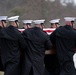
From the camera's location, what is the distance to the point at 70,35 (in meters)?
7.72

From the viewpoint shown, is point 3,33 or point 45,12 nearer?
point 3,33

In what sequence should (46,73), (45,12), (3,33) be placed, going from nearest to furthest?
(3,33) < (46,73) < (45,12)

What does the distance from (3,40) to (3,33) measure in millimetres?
145

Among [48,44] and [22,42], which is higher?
[22,42]

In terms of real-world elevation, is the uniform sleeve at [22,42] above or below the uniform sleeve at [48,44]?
above

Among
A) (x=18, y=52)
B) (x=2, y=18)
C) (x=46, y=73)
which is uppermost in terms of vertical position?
(x=2, y=18)

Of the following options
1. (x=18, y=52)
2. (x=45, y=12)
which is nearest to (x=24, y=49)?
(x=18, y=52)

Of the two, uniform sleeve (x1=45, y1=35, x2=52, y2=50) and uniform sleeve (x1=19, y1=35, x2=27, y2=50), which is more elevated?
uniform sleeve (x1=19, y1=35, x2=27, y2=50)

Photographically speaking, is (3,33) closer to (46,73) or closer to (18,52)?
(18,52)

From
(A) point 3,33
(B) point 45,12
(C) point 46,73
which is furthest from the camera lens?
(B) point 45,12

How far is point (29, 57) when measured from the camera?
769 centimetres

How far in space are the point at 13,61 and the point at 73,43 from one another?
133 cm

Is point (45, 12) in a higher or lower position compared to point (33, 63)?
lower

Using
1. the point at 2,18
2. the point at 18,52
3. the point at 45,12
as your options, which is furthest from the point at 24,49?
the point at 45,12
